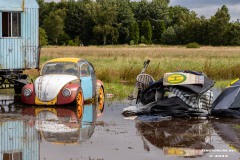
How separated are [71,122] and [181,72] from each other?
12.4 feet

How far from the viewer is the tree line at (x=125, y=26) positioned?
93.9 meters

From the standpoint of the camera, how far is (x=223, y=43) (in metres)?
92.6

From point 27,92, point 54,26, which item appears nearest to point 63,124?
point 27,92

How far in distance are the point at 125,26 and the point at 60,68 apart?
91456 millimetres

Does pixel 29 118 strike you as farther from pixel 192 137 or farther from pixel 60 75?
pixel 192 137

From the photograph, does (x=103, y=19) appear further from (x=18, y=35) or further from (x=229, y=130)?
(x=229, y=130)

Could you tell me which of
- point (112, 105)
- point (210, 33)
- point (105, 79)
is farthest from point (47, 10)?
point (112, 105)

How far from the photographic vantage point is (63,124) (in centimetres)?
1368

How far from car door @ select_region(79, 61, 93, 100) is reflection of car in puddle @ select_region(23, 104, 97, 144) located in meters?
0.52

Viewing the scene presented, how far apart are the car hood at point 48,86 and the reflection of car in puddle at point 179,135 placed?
3.33 m

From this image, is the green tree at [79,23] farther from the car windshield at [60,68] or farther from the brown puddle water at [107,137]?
the brown puddle water at [107,137]

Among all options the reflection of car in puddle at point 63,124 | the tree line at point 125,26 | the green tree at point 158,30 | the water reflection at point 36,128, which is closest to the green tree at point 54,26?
the tree line at point 125,26

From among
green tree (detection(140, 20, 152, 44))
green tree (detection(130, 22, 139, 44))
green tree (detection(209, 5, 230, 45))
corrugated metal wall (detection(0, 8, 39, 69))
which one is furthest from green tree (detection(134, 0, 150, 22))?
corrugated metal wall (detection(0, 8, 39, 69))

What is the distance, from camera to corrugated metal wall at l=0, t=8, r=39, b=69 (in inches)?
784
